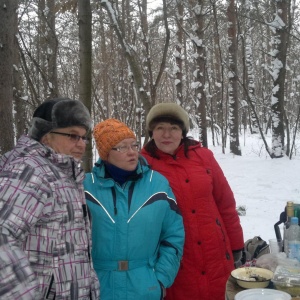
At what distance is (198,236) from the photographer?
258cm

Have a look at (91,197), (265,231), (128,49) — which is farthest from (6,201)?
(265,231)

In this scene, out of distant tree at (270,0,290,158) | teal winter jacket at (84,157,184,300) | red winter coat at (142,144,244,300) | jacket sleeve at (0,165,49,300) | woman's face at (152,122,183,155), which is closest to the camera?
jacket sleeve at (0,165,49,300)

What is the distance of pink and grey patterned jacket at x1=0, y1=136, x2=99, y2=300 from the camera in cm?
154

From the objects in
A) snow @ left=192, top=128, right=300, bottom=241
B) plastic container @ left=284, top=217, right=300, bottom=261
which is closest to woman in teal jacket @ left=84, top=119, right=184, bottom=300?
plastic container @ left=284, top=217, right=300, bottom=261

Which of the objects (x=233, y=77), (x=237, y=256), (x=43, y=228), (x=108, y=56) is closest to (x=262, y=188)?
(x=108, y=56)

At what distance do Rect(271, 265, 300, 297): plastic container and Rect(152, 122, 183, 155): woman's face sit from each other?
108 cm

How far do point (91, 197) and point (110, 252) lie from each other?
33 centimetres

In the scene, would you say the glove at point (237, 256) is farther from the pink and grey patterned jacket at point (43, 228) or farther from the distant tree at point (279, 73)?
the distant tree at point (279, 73)

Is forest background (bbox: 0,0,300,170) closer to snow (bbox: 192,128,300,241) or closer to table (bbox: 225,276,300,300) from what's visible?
snow (bbox: 192,128,300,241)

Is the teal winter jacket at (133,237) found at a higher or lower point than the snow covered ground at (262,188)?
higher

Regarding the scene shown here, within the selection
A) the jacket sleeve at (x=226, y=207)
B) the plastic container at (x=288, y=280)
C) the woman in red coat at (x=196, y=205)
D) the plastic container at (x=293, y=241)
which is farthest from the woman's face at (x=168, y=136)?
the plastic container at (x=288, y=280)

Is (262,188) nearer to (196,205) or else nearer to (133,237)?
(196,205)

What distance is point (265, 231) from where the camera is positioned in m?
6.02

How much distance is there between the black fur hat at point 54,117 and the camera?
195cm
